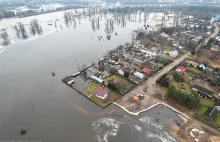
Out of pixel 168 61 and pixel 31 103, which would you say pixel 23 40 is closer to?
pixel 31 103

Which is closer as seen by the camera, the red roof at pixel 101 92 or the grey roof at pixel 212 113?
the grey roof at pixel 212 113

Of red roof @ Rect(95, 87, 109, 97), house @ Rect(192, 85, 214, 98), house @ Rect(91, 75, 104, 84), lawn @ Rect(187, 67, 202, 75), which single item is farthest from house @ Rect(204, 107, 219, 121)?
house @ Rect(91, 75, 104, 84)

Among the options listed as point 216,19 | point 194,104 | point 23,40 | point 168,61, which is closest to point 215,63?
point 168,61

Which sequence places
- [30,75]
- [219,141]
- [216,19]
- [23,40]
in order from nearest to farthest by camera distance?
[219,141], [30,75], [23,40], [216,19]

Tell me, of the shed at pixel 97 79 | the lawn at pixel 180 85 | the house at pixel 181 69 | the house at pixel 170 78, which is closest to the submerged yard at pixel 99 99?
the shed at pixel 97 79

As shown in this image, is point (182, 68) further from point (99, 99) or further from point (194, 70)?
point (99, 99)

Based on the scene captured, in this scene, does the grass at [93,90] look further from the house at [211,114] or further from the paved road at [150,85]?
the house at [211,114]

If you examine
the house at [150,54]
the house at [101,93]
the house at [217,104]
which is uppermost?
the house at [150,54]
